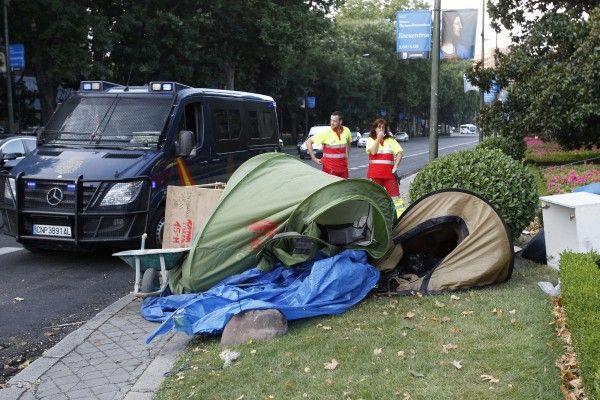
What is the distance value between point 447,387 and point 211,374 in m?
1.56

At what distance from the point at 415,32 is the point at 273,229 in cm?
996

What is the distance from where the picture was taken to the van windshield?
30.6ft

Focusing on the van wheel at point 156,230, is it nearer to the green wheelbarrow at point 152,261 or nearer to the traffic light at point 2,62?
the green wheelbarrow at point 152,261

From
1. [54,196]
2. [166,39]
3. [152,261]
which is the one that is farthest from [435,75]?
[166,39]

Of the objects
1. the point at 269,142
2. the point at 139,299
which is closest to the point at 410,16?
the point at 269,142

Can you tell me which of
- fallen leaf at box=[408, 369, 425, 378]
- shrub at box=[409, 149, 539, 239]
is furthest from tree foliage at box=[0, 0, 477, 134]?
fallen leaf at box=[408, 369, 425, 378]

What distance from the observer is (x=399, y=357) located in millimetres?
4824

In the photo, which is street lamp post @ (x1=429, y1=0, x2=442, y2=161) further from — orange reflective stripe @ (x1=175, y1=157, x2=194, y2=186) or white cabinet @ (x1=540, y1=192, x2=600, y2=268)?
white cabinet @ (x1=540, y1=192, x2=600, y2=268)

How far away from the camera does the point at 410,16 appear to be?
1520cm

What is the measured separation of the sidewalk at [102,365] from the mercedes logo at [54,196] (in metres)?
2.49

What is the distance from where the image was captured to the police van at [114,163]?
845 cm

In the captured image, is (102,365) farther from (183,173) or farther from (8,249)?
(8,249)

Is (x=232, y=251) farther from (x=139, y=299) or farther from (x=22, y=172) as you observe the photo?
(x=22, y=172)

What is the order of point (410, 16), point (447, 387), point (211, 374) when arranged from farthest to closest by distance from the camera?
point (410, 16)
point (211, 374)
point (447, 387)
